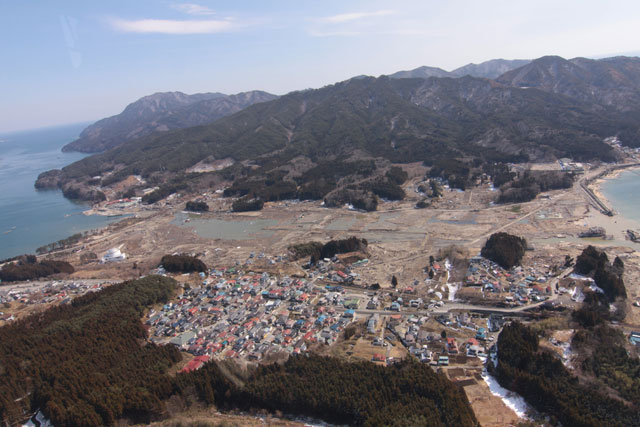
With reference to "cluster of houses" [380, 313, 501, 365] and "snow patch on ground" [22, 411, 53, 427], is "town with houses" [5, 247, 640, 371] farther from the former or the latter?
"snow patch on ground" [22, 411, 53, 427]

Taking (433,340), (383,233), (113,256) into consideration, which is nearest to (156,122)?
(113,256)

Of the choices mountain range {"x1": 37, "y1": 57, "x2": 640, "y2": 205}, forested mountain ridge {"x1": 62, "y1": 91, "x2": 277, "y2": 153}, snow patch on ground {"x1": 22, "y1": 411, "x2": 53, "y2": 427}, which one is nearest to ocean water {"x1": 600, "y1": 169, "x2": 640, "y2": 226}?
mountain range {"x1": 37, "y1": 57, "x2": 640, "y2": 205}

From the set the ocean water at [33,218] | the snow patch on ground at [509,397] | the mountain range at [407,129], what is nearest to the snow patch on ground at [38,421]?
the snow patch on ground at [509,397]

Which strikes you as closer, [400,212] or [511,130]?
[400,212]

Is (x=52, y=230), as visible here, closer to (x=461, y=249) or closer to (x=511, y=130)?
(x=461, y=249)

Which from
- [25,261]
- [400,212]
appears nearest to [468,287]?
[400,212]
